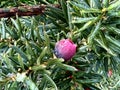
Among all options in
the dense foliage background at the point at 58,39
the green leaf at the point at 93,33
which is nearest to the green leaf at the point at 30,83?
the dense foliage background at the point at 58,39

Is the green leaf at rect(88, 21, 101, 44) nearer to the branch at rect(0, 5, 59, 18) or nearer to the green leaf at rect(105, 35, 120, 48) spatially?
the green leaf at rect(105, 35, 120, 48)

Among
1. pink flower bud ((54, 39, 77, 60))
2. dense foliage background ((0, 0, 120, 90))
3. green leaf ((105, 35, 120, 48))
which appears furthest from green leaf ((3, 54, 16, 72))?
green leaf ((105, 35, 120, 48))

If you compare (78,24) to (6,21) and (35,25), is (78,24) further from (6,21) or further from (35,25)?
(6,21)

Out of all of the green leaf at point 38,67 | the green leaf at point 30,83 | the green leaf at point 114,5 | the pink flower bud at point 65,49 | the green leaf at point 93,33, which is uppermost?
the green leaf at point 114,5

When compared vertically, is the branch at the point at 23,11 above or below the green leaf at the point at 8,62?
above

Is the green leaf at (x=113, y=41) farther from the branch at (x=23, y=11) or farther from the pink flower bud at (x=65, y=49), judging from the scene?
the branch at (x=23, y=11)

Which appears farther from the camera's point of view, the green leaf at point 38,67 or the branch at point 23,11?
the branch at point 23,11
